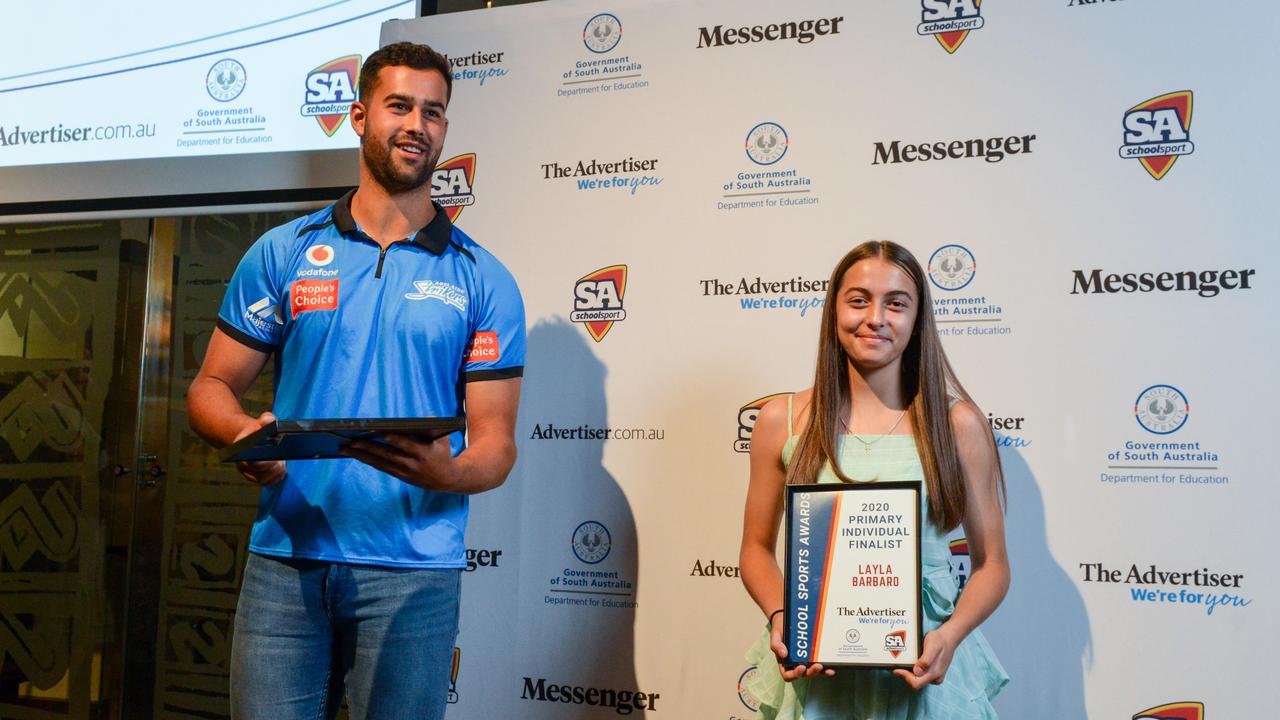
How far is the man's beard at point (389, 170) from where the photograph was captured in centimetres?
194

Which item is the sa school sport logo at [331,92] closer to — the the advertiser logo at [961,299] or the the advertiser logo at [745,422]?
the the advertiser logo at [745,422]

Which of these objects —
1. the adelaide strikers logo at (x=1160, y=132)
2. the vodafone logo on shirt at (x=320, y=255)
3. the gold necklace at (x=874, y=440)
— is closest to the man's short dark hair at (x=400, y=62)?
the vodafone logo on shirt at (x=320, y=255)

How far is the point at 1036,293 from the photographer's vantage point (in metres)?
2.61

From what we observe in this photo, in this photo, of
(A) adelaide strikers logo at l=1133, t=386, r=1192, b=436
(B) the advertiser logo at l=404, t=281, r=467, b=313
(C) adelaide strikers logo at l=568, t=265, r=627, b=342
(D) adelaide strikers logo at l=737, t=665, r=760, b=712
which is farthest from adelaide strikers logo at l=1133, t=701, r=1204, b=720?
(B) the advertiser logo at l=404, t=281, r=467, b=313

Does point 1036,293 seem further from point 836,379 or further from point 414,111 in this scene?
point 414,111

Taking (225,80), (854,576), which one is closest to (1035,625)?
(854,576)

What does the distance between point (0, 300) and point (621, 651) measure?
317 centimetres

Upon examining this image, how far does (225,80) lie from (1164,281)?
9.94 ft

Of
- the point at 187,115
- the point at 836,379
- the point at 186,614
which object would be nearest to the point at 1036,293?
the point at 836,379

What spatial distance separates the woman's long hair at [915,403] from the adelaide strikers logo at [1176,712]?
2.80ft

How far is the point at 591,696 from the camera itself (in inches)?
112

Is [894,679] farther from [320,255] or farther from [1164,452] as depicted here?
[320,255]

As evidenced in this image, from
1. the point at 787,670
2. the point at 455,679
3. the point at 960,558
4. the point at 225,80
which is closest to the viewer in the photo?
the point at 787,670

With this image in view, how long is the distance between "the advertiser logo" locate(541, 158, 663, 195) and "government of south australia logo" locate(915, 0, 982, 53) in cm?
86
